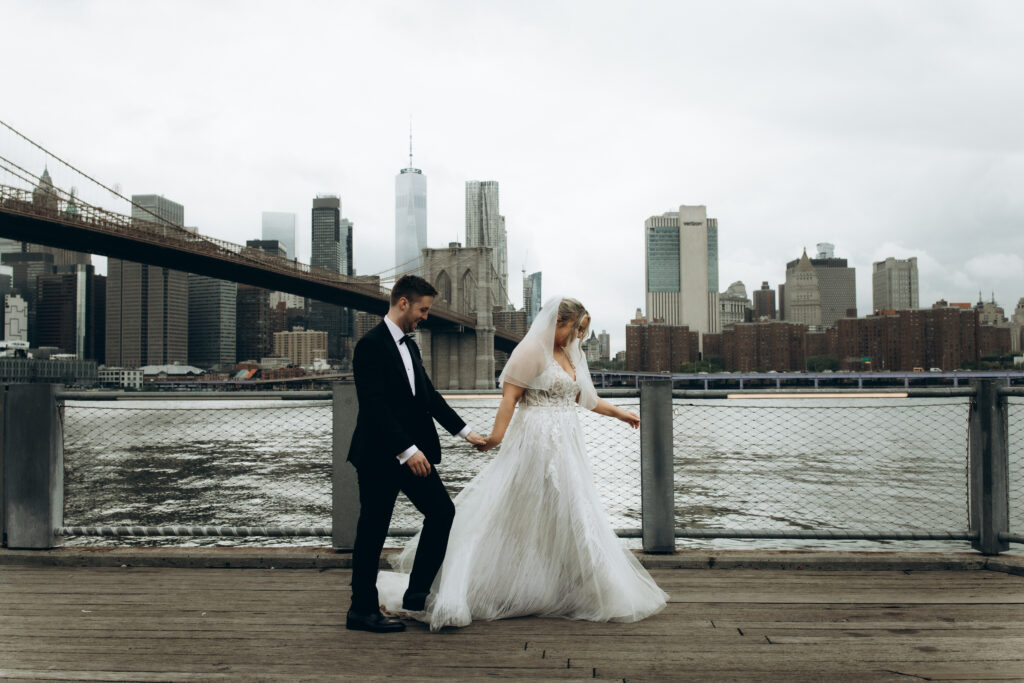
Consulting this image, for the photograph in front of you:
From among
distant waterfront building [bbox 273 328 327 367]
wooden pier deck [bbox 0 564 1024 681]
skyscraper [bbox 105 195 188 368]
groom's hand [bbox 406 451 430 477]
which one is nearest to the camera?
wooden pier deck [bbox 0 564 1024 681]

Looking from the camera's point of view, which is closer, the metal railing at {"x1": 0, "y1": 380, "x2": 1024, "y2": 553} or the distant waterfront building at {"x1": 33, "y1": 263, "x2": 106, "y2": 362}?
the metal railing at {"x1": 0, "y1": 380, "x2": 1024, "y2": 553}

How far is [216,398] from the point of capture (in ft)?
12.6

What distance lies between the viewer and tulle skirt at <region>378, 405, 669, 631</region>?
278 centimetres

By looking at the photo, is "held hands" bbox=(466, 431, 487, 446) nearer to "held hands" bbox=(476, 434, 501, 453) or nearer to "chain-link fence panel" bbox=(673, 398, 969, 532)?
"held hands" bbox=(476, 434, 501, 453)

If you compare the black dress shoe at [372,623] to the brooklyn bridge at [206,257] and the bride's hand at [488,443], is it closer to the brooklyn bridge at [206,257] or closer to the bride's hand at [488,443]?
the bride's hand at [488,443]

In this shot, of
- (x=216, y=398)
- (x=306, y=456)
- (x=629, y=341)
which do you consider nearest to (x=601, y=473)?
(x=306, y=456)

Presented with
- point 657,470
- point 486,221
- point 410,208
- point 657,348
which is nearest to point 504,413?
point 657,470

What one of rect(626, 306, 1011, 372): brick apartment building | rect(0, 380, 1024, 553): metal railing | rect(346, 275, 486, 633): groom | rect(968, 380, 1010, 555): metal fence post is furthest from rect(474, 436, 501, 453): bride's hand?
rect(626, 306, 1011, 372): brick apartment building

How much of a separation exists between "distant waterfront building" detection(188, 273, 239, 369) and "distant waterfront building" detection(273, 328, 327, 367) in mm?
4383

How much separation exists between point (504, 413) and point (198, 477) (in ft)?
37.4

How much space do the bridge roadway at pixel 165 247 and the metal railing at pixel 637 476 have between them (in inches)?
223

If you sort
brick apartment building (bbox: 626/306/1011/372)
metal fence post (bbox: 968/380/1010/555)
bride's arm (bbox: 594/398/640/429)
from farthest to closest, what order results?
1. brick apartment building (bbox: 626/306/1011/372)
2. metal fence post (bbox: 968/380/1010/555)
3. bride's arm (bbox: 594/398/640/429)

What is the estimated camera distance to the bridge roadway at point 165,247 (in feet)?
71.1

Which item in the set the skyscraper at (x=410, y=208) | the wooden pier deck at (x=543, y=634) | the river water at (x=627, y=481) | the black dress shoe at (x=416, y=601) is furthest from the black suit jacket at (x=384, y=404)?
the skyscraper at (x=410, y=208)
